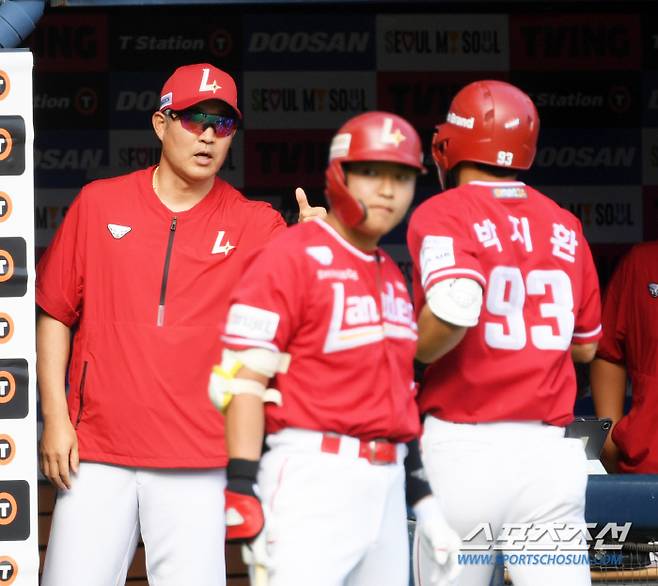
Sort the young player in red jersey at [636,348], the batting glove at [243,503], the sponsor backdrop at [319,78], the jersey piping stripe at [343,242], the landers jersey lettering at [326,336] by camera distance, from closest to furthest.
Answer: the batting glove at [243,503] → the landers jersey lettering at [326,336] → the jersey piping stripe at [343,242] → the young player in red jersey at [636,348] → the sponsor backdrop at [319,78]

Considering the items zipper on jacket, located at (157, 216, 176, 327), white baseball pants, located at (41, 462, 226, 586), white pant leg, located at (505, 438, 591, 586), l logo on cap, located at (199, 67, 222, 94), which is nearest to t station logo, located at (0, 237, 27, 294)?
zipper on jacket, located at (157, 216, 176, 327)

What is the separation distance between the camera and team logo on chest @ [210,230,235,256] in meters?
3.73

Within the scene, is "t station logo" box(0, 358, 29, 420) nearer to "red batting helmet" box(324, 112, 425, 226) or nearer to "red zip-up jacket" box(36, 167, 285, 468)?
"red zip-up jacket" box(36, 167, 285, 468)

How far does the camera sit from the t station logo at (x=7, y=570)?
3.62 metres

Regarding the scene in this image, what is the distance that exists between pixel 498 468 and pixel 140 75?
346 centimetres

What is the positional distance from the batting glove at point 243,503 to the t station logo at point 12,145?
1268 millimetres

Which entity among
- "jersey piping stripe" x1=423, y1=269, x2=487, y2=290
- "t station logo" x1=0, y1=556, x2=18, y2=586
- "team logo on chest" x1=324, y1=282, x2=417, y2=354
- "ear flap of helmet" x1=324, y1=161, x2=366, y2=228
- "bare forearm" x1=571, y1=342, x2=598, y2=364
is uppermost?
"ear flap of helmet" x1=324, y1=161, x2=366, y2=228

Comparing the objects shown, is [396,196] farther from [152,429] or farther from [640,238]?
[640,238]

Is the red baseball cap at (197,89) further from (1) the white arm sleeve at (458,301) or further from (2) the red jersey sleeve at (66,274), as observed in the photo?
(1) the white arm sleeve at (458,301)

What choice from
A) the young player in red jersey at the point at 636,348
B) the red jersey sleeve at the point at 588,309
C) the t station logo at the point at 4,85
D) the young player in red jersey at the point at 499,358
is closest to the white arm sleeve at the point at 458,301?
the young player in red jersey at the point at 499,358

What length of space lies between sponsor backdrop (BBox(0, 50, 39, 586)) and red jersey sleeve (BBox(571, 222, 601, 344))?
4.64 feet

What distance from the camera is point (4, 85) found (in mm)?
3646

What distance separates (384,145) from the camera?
292 centimetres

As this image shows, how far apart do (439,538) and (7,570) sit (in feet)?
4.12
